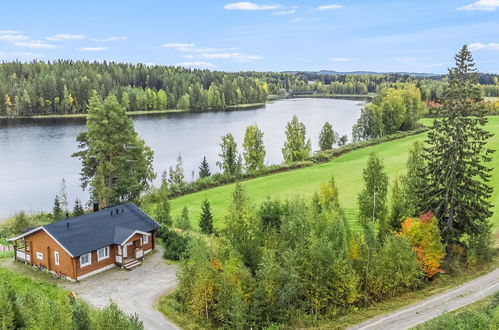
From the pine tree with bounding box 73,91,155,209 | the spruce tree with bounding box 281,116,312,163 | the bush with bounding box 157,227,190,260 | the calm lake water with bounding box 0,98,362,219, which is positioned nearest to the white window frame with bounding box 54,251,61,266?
the bush with bounding box 157,227,190,260

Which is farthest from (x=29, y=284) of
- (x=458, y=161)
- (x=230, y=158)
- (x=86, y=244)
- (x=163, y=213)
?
(x=230, y=158)

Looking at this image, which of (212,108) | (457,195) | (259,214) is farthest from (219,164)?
(212,108)

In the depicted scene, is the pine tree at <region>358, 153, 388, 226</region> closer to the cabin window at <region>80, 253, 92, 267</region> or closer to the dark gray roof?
the dark gray roof

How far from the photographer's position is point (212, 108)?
141000mm

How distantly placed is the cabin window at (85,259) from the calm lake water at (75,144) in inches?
795

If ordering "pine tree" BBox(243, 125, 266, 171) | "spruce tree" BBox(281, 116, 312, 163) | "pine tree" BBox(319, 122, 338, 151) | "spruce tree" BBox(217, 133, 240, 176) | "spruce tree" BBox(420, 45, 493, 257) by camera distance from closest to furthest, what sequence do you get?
"spruce tree" BBox(420, 45, 493, 257) → "spruce tree" BBox(217, 133, 240, 176) → "pine tree" BBox(243, 125, 266, 171) → "spruce tree" BBox(281, 116, 312, 163) → "pine tree" BBox(319, 122, 338, 151)

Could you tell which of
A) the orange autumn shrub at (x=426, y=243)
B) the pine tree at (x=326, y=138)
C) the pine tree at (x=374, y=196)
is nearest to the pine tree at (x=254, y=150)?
the pine tree at (x=326, y=138)

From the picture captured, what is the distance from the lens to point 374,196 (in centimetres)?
2581

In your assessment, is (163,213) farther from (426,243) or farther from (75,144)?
(75,144)

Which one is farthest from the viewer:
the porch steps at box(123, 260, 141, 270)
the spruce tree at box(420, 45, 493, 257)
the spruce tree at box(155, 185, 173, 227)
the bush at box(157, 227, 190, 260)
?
the spruce tree at box(155, 185, 173, 227)

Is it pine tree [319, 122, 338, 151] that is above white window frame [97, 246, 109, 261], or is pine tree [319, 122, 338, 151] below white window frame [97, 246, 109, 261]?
above

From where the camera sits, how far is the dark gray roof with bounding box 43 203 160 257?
929 inches

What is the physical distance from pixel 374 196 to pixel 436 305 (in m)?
7.69

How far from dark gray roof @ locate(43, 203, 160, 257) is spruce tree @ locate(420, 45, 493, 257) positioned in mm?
16514
